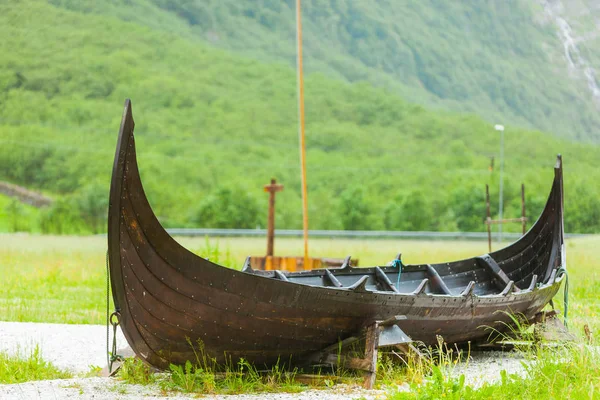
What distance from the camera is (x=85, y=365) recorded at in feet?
29.1

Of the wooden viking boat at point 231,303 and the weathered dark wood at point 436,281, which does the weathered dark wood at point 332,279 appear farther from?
the weathered dark wood at point 436,281

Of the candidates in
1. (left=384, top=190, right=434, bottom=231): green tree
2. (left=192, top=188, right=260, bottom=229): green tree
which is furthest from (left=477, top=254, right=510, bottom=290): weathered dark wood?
(left=192, top=188, right=260, bottom=229): green tree

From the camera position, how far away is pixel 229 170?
230ft

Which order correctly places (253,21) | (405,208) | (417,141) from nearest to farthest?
(405,208)
(417,141)
(253,21)

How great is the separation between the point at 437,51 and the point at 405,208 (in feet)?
96.7

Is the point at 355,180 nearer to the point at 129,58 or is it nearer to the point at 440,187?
the point at 440,187

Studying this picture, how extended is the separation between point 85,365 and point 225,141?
66784 mm

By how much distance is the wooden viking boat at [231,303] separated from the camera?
20.8 feet

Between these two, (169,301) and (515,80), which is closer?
(169,301)

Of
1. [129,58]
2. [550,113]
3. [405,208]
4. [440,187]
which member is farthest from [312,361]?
[129,58]

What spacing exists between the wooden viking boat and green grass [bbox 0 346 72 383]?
5.41ft

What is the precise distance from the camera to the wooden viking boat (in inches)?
250

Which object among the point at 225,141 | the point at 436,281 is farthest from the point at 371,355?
the point at 225,141

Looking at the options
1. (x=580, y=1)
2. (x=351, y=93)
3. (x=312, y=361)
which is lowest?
(x=312, y=361)
